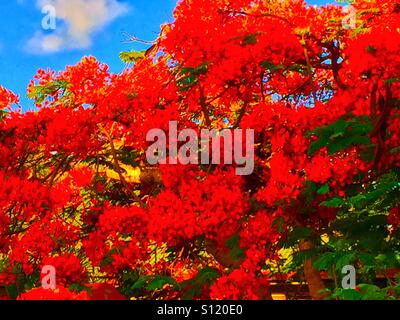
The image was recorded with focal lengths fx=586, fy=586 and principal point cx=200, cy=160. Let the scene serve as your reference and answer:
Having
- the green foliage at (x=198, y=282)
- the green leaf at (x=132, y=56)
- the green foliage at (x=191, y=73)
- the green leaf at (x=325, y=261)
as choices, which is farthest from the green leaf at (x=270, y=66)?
the green leaf at (x=325, y=261)

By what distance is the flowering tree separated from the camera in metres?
7.78

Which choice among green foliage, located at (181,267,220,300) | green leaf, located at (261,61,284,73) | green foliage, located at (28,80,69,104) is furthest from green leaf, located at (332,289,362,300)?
green foliage, located at (28,80,69,104)

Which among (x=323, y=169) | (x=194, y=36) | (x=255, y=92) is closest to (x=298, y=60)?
(x=255, y=92)

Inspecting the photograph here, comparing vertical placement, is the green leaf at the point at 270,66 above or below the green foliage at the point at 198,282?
above

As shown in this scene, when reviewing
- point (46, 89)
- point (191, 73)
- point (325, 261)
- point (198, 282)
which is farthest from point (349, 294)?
point (46, 89)

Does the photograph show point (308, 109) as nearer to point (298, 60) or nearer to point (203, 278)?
point (298, 60)

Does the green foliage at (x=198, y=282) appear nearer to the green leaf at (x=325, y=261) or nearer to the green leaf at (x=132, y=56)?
the green leaf at (x=325, y=261)

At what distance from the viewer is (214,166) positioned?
357 inches

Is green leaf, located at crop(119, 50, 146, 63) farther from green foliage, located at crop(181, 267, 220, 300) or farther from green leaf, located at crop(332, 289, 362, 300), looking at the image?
green leaf, located at crop(332, 289, 362, 300)

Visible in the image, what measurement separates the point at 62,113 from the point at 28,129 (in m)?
0.63

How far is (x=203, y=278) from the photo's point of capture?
316 inches

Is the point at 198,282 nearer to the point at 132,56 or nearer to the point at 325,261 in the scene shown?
the point at 325,261

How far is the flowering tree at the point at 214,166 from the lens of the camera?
7.78 meters

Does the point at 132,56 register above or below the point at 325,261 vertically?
above
